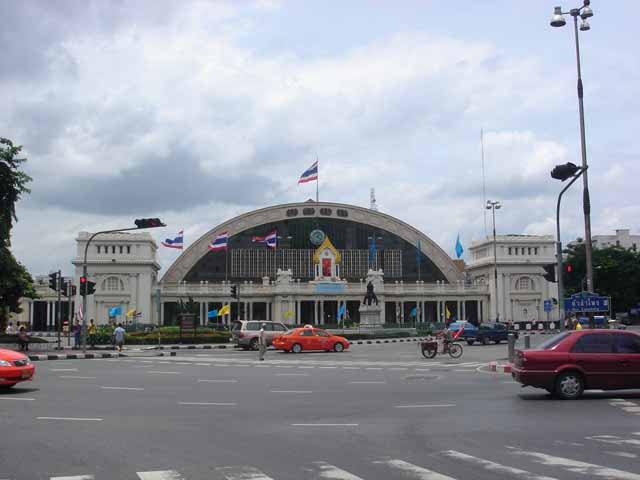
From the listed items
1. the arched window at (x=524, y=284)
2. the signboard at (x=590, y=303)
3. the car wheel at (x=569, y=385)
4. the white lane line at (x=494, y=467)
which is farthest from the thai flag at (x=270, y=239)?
the white lane line at (x=494, y=467)

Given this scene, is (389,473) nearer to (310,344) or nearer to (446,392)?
(446,392)

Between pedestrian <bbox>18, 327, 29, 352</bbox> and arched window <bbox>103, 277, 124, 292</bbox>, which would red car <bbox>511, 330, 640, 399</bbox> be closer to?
pedestrian <bbox>18, 327, 29, 352</bbox>

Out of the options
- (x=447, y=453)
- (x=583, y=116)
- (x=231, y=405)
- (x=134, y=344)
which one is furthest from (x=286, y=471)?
(x=134, y=344)

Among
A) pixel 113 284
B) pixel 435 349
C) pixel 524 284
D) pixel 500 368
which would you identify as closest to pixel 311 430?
pixel 500 368

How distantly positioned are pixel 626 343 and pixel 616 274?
268 feet

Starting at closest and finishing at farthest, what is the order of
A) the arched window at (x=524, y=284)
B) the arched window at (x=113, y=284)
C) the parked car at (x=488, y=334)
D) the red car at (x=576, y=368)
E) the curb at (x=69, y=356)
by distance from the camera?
the red car at (x=576, y=368) → the curb at (x=69, y=356) → the parked car at (x=488, y=334) → the arched window at (x=113, y=284) → the arched window at (x=524, y=284)

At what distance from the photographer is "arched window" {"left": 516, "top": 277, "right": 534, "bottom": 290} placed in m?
109

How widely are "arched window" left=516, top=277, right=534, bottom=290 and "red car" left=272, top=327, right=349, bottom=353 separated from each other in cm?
7190

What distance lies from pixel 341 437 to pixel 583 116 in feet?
65.9

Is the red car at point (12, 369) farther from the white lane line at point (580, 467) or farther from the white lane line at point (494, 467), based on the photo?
the white lane line at point (580, 467)

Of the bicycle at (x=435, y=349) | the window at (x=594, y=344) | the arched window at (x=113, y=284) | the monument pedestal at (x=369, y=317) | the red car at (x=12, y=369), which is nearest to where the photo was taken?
the window at (x=594, y=344)

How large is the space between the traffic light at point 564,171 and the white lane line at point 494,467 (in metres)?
18.0

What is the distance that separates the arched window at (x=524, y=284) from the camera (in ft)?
358

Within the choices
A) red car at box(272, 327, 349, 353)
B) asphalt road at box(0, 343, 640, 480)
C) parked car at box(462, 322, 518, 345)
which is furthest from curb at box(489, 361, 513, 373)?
parked car at box(462, 322, 518, 345)
